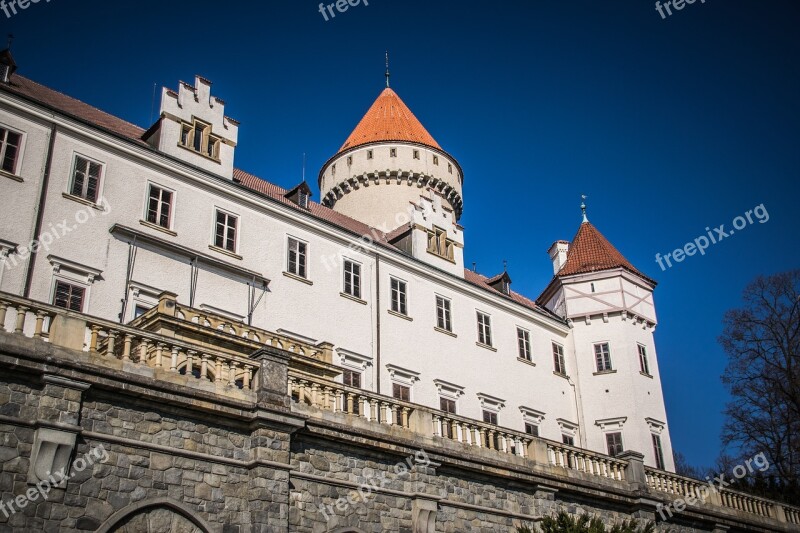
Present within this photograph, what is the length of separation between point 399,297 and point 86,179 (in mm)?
12838

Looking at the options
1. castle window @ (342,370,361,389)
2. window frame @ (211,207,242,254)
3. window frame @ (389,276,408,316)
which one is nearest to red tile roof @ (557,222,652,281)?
window frame @ (389,276,408,316)

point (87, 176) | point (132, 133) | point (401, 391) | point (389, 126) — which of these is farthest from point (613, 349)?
point (87, 176)

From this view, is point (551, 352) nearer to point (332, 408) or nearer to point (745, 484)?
point (745, 484)

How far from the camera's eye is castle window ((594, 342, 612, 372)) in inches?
1571

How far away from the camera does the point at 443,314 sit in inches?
1388

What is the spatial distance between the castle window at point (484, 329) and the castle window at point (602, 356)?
6.40m

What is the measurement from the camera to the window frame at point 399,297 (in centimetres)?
3322

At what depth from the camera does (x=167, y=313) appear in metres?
22.1

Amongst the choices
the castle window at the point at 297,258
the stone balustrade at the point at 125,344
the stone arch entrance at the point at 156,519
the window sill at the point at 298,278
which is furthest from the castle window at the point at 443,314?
the stone arch entrance at the point at 156,519

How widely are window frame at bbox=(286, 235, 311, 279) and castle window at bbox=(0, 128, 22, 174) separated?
31.2ft

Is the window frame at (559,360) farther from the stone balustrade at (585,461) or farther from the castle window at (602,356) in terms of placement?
the stone balustrade at (585,461)

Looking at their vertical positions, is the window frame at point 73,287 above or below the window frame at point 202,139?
below

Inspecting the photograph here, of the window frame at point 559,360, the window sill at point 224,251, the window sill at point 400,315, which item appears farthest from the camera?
the window frame at point 559,360

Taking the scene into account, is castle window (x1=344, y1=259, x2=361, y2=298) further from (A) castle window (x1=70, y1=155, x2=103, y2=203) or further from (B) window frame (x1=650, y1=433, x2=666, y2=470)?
(B) window frame (x1=650, y1=433, x2=666, y2=470)
